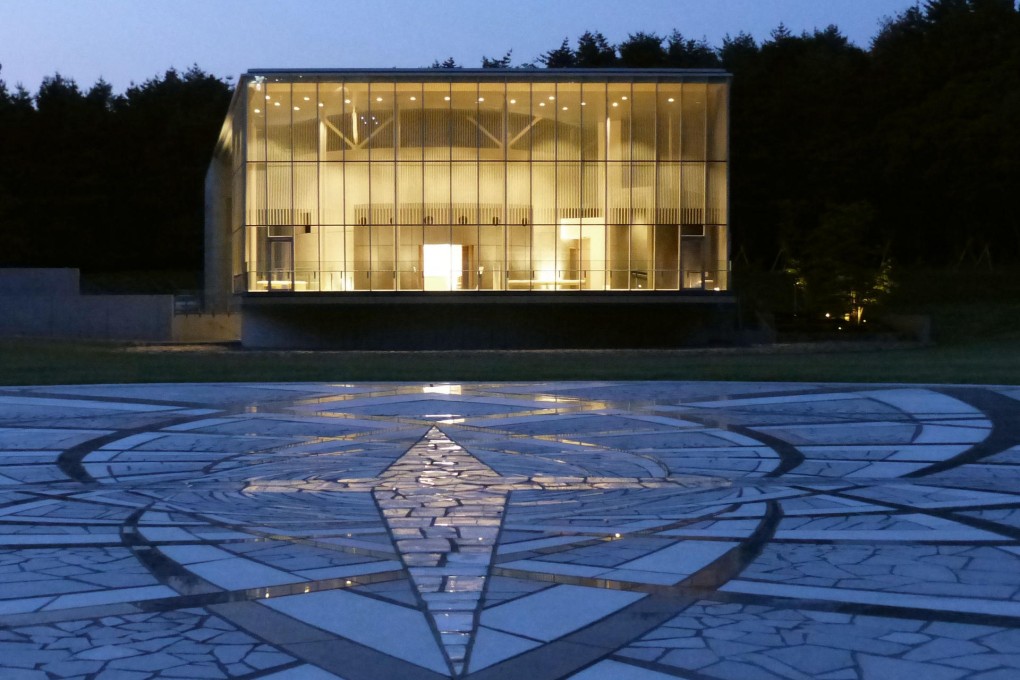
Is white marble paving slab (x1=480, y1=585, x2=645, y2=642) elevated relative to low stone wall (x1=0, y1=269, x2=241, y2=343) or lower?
lower

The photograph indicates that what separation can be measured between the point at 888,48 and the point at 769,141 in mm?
11455

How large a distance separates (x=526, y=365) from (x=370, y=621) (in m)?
23.8

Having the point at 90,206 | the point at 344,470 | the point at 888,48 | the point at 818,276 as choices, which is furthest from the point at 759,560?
the point at 90,206

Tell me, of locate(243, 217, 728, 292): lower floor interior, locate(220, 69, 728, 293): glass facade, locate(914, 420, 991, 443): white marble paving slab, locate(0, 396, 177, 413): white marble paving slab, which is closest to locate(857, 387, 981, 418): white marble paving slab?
locate(914, 420, 991, 443): white marble paving slab

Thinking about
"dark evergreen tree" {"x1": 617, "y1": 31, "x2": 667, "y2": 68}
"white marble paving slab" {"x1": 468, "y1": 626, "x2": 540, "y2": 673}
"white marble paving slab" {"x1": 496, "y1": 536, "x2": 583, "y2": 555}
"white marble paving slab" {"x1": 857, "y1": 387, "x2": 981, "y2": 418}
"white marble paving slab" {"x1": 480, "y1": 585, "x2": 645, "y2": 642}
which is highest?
"dark evergreen tree" {"x1": 617, "y1": 31, "x2": 667, "y2": 68}

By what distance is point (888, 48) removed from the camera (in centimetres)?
7419

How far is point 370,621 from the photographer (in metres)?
5.64

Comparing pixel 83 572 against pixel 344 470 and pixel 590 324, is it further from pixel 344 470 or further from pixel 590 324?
pixel 590 324

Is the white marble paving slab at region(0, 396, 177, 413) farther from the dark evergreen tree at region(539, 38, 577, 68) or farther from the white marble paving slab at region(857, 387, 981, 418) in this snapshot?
the dark evergreen tree at region(539, 38, 577, 68)

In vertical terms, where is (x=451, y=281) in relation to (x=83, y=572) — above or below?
above

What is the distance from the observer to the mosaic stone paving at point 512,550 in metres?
5.14

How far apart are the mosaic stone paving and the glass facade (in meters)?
28.5

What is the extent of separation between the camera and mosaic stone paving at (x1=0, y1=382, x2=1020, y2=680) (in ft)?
16.9

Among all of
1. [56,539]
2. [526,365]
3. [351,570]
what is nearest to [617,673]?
[351,570]
